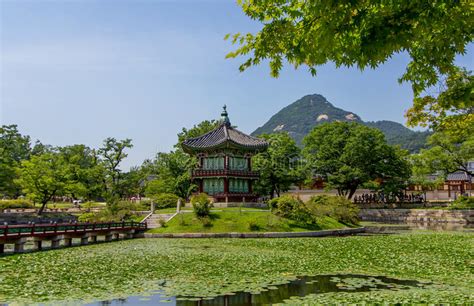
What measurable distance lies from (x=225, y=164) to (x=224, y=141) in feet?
9.13

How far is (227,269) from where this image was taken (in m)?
15.4

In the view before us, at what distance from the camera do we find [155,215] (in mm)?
38000

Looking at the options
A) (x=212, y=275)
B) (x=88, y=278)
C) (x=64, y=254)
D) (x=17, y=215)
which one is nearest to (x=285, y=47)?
(x=212, y=275)

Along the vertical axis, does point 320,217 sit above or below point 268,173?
below

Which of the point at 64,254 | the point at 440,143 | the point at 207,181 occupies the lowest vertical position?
the point at 64,254

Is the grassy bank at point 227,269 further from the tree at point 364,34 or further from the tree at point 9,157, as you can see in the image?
the tree at point 9,157

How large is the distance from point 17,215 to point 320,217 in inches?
1343

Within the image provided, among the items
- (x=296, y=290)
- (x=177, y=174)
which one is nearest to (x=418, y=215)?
(x=177, y=174)

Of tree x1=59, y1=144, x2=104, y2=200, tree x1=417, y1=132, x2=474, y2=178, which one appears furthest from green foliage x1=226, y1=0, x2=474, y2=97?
tree x1=59, y1=144, x2=104, y2=200

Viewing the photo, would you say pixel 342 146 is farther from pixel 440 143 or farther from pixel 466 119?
pixel 466 119

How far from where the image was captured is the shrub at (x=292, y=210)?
113 ft

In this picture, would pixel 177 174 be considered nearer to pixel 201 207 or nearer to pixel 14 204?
pixel 14 204

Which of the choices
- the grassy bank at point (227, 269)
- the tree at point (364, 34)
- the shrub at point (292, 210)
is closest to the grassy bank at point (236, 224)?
the shrub at point (292, 210)

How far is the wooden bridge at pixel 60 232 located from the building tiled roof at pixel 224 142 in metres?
14.9
